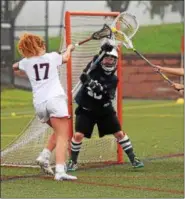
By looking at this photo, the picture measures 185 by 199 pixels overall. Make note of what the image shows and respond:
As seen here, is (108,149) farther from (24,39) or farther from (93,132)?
(24,39)

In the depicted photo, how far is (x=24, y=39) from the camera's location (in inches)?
344

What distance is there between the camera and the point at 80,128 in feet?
30.8

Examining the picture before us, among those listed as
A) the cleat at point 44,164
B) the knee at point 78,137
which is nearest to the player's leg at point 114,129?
the knee at point 78,137

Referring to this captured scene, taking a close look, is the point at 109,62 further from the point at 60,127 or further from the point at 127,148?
the point at 127,148

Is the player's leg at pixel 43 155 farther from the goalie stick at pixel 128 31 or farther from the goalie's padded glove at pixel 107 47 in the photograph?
the goalie stick at pixel 128 31

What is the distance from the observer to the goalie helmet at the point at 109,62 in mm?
9195

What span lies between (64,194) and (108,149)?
2853mm

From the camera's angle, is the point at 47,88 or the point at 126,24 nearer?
the point at 47,88

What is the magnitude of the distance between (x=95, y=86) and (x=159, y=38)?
26276 millimetres

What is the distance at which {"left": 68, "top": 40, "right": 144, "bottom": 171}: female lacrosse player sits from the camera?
917 cm

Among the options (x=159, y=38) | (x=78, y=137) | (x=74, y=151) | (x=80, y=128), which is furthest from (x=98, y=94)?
(x=159, y=38)

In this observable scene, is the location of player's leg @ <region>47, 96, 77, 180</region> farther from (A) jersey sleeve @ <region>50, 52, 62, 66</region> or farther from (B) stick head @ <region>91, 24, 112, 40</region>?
(B) stick head @ <region>91, 24, 112, 40</region>

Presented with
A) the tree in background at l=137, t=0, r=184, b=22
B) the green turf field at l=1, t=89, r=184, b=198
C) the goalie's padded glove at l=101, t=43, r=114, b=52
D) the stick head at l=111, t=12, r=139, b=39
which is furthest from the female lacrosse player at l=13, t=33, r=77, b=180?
the tree in background at l=137, t=0, r=184, b=22

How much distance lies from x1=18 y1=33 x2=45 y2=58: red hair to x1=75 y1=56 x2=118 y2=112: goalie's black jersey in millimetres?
794
